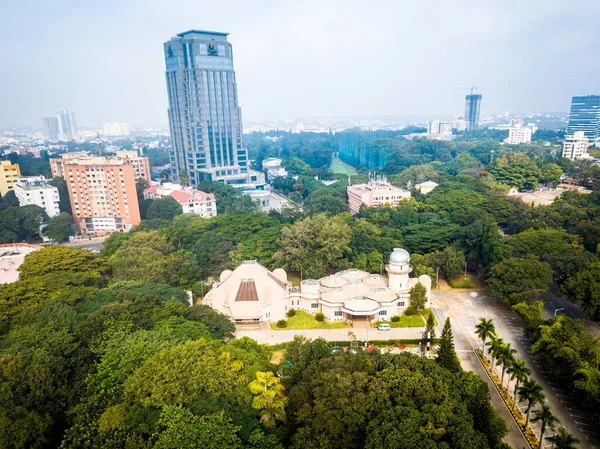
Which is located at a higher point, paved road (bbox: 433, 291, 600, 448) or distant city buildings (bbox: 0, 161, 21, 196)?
distant city buildings (bbox: 0, 161, 21, 196)

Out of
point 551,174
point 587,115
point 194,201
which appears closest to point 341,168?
point 551,174

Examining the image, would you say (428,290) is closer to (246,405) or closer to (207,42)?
(246,405)

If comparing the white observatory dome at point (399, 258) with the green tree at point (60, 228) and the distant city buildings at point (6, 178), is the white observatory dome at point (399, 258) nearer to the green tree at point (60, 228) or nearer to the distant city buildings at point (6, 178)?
the green tree at point (60, 228)

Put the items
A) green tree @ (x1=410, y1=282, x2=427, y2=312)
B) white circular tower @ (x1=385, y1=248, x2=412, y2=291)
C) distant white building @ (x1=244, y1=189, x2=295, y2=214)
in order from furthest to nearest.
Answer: distant white building @ (x1=244, y1=189, x2=295, y2=214)
white circular tower @ (x1=385, y1=248, x2=412, y2=291)
green tree @ (x1=410, y1=282, x2=427, y2=312)

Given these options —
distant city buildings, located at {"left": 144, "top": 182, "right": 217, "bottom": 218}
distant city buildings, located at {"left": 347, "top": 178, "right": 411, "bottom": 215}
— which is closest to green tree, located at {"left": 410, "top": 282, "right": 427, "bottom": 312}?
distant city buildings, located at {"left": 347, "top": 178, "right": 411, "bottom": 215}

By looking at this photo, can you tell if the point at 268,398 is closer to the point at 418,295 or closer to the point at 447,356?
the point at 447,356

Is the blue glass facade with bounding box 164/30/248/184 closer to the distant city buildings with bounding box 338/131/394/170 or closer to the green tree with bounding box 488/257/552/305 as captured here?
the distant city buildings with bounding box 338/131/394/170

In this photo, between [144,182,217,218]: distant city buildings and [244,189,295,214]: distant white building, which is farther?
[244,189,295,214]: distant white building
